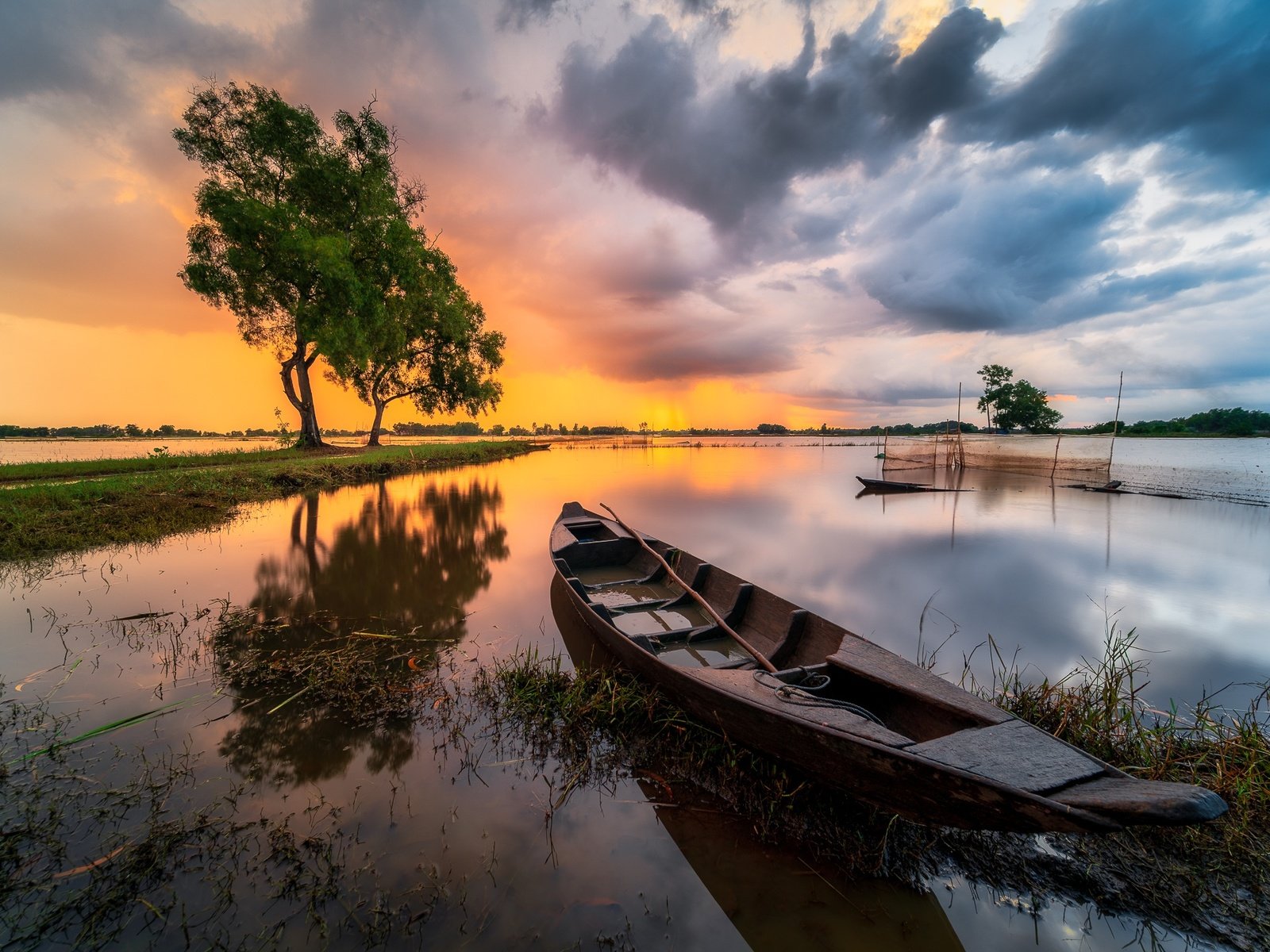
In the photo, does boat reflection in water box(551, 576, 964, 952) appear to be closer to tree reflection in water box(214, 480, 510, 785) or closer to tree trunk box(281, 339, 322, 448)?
tree reflection in water box(214, 480, 510, 785)

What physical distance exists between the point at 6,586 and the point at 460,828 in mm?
8703

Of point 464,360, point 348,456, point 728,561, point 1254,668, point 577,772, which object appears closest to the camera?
point 577,772

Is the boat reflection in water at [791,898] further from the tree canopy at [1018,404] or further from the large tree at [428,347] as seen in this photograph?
the tree canopy at [1018,404]

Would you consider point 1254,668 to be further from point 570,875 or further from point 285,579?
point 285,579

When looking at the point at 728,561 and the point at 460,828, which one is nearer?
the point at 460,828

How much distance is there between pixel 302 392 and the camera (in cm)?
2548

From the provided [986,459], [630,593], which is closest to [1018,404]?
[986,459]

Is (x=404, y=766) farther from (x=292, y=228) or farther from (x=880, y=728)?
(x=292, y=228)

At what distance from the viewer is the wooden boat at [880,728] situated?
2049 mm

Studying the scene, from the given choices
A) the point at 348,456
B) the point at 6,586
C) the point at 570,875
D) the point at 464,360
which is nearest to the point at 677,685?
the point at 570,875

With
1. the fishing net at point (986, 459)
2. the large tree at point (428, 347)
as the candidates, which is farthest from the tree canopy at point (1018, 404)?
the large tree at point (428, 347)

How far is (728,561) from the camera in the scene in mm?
10859

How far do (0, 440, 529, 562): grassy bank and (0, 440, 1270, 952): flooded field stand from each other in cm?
170

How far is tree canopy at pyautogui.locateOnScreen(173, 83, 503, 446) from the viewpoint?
21.6 metres
